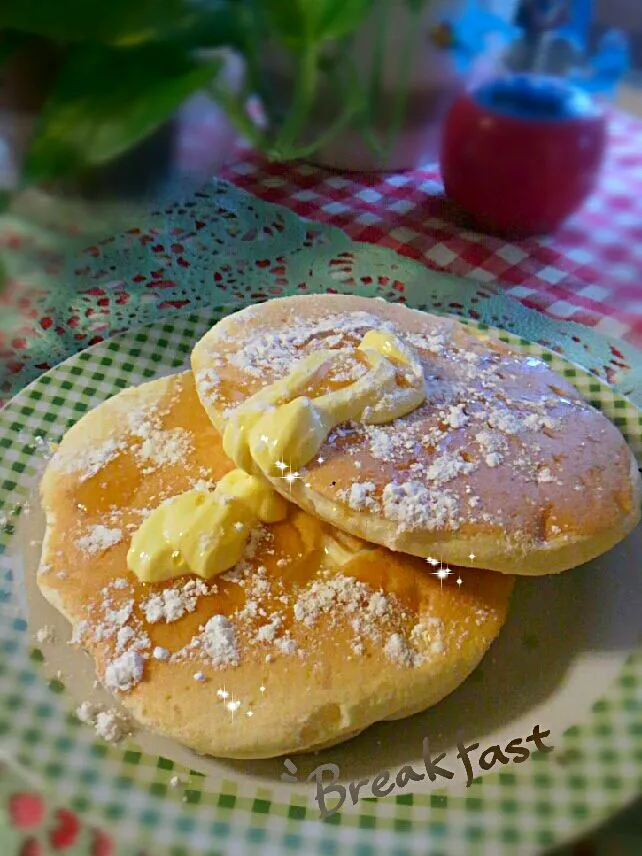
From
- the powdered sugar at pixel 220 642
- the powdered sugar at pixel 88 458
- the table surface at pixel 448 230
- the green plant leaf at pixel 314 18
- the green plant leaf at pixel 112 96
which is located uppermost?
the green plant leaf at pixel 314 18

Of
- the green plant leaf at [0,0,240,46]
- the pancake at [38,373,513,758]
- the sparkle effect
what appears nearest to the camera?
the green plant leaf at [0,0,240,46]

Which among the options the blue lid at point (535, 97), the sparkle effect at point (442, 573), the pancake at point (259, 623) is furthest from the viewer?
the sparkle effect at point (442, 573)

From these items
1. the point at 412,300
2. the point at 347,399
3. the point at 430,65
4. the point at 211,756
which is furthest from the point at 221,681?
the point at 412,300

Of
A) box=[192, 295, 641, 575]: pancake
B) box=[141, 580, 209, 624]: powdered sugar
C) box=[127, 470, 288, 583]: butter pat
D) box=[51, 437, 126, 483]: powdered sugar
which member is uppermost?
box=[192, 295, 641, 575]: pancake

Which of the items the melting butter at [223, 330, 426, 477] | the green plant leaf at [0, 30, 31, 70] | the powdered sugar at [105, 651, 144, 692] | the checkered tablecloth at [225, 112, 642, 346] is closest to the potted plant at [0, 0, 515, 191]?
the green plant leaf at [0, 30, 31, 70]

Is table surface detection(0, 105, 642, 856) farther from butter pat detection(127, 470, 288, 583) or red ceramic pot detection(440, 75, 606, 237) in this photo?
butter pat detection(127, 470, 288, 583)

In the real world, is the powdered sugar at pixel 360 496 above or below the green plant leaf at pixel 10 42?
below

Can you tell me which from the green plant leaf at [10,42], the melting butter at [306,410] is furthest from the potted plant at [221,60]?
the melting butter at [306,410]

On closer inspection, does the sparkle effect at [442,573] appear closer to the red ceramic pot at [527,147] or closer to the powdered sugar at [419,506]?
the powdered sugar at [419,506]

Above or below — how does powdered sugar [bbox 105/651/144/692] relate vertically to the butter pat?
below
